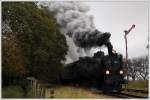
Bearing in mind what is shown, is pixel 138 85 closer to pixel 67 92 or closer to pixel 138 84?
pixel 138 84

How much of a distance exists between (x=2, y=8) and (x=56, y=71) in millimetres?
2808

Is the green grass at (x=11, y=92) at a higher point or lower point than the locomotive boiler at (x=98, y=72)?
lower

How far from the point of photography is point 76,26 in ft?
48.1

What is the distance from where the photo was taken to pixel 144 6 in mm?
13898

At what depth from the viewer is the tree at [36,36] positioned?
14.1 meters

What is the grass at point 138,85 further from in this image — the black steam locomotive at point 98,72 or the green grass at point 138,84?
the black steam locomotive at point 98,72

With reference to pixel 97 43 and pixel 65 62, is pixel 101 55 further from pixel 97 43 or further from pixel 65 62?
pixel 65 62

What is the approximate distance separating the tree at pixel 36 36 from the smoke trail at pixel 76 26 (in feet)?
0.75

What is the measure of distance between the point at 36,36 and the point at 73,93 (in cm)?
227

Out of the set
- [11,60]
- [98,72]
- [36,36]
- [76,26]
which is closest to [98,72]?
[98,72]

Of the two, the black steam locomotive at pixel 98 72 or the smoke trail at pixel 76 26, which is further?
the black steam locomotive at pixel 98 72

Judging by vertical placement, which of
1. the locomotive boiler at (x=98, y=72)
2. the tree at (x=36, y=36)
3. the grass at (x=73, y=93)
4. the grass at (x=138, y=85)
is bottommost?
the grass at (x=73, y=93)

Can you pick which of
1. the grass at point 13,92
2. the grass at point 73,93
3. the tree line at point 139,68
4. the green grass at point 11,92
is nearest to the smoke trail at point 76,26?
the grass at point 73,93

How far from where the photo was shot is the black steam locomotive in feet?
48.3
